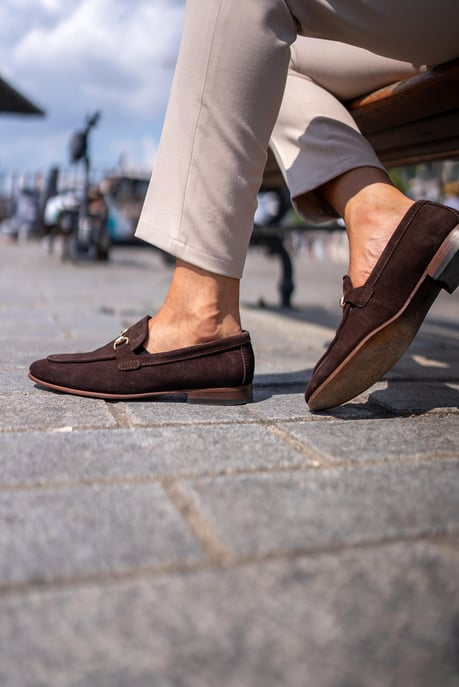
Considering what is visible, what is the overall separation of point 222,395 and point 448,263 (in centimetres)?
53

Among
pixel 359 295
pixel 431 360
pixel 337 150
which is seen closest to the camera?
pixel 359 295

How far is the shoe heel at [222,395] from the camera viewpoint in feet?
4.86

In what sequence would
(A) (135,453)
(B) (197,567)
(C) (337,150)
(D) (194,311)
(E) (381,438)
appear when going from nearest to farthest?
(B) (197,567), (A) (135,453), (E) (381,438), (D) (194,311), (C) (337,150)

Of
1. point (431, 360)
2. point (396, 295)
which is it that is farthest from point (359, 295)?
point (431, 360)

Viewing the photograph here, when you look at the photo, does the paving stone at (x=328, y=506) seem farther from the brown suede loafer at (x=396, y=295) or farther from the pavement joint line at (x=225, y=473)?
the brown suede loafer at (x=396, y=295)

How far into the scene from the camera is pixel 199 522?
0.84 metres

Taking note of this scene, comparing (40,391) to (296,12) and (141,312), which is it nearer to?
(296,12)

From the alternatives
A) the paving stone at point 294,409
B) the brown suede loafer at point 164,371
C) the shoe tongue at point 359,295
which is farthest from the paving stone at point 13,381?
the shoe tongue at point 359,295

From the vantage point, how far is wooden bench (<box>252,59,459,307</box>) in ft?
5.31

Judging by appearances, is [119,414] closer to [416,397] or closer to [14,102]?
[416,397]

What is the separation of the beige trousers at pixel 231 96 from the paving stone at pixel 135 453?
388 millimetres

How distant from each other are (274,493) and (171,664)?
38cm

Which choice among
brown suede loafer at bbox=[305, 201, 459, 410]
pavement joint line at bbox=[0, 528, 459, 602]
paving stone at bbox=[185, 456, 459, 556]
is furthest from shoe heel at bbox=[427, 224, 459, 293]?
pavement joint line at bbox=[0, 528, 459, 602]

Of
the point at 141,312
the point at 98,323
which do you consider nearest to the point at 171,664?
the point at 98,323
